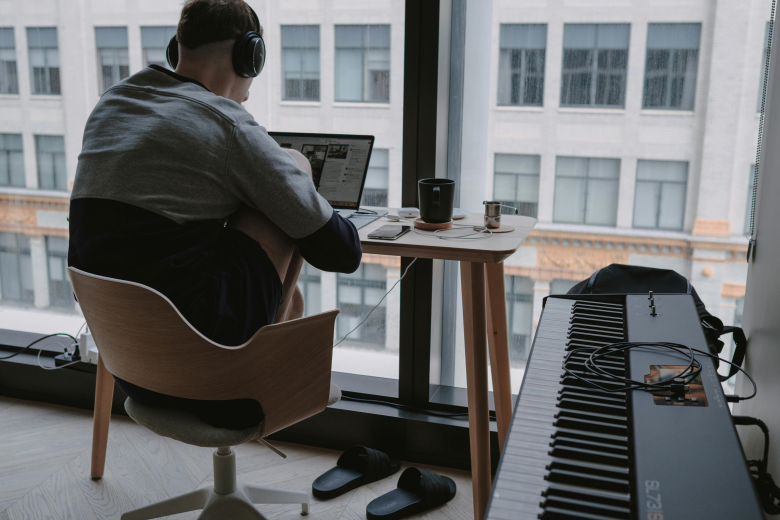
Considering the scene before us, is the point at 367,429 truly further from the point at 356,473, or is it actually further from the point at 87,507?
the point at 87,507

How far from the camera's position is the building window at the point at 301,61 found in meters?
2.04

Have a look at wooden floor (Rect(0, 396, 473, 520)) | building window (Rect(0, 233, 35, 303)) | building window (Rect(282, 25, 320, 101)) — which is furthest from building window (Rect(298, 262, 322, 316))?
building window (Rect(0, 233, 35, 303))

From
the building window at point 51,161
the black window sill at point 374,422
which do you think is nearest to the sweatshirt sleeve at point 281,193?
the black window sill at point 374,422

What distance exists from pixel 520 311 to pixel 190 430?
112cm

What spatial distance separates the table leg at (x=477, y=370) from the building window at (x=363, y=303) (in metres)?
0.64

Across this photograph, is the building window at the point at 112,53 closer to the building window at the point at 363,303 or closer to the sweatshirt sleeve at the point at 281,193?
the building window at the point at 363,303

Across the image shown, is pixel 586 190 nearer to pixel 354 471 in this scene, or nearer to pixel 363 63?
pixel 363 63

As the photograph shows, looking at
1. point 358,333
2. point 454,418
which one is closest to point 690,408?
point 454,418

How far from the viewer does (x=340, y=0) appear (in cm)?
200

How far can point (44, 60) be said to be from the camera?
2.34 metres

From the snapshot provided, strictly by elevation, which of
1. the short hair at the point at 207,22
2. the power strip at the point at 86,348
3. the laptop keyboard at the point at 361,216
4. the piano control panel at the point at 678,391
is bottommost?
the power strip at the point at 86,348

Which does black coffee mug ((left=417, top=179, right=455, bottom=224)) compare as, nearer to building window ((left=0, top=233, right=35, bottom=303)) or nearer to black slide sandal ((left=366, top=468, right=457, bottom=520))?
black slide sandal ((left=366, top=468, right=457, bottom=520))

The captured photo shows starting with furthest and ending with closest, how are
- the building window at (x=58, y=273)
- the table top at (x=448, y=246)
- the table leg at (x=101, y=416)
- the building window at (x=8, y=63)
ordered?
the building window at (x=58, y=273) → the building window at (x=8, y=63) → the table leg at (x=101, y=416) → the table top at (x=448, y=246)

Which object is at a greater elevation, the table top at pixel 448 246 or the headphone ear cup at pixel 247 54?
the headphone ear cup at pixel 247 54
